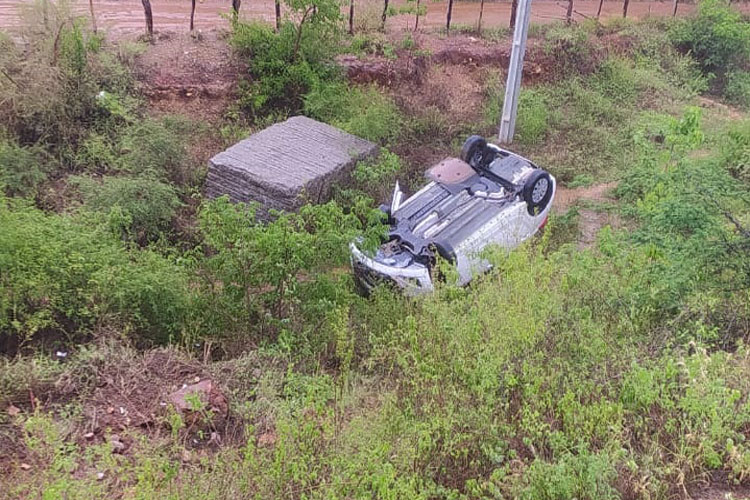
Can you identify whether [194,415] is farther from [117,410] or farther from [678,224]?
[678,224]

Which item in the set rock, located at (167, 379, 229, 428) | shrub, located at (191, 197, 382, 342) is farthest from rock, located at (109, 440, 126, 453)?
shrub, located at (191, 197, 382, 342)

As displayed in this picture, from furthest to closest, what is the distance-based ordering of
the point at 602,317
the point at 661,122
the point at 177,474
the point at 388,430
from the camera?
the point at 661,122
the point at 602,317
the point at 388,430
the point at 177,474

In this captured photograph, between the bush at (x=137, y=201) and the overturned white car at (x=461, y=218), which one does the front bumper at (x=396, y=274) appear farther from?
the bush at (x=137, y=201)

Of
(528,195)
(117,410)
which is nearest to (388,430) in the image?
(117,410)

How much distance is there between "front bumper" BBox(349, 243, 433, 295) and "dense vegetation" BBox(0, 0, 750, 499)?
0.21m

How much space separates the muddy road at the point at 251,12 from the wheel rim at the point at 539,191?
19.9 ft

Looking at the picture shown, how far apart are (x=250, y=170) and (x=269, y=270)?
287 centimetres

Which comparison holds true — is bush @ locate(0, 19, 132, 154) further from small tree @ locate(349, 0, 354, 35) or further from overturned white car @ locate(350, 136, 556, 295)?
overturned white car @ locate(350, 136, 556, 295)

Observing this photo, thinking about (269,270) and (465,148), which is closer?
(269,270)

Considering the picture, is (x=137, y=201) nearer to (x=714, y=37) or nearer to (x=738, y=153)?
(x=738, y=153)

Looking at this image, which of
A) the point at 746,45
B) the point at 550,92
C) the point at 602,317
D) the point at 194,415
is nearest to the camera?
the point at 194,415

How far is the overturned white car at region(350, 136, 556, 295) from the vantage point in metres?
7.73

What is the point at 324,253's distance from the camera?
22.8 ft

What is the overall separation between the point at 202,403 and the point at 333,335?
1.82 meters
